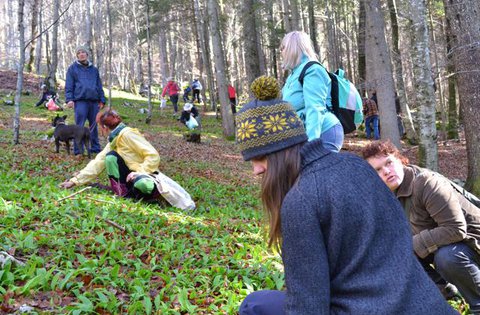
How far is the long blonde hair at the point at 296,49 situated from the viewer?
13.6 feet

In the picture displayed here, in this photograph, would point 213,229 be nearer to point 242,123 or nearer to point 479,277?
point 479,277

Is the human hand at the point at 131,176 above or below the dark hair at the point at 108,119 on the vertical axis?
below

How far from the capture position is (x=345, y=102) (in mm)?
4258

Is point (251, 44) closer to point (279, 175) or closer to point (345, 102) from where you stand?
point (345, 102)

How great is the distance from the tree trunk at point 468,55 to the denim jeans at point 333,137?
4.23 m

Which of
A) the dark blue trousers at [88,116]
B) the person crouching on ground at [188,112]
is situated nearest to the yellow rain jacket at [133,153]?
the dark blue trousers at [88,116]

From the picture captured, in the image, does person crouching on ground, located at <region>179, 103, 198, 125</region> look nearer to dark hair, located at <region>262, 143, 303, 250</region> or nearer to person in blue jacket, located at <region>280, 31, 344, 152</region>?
person in blue jacket, located at <region>280, 31, 344, 152</region>

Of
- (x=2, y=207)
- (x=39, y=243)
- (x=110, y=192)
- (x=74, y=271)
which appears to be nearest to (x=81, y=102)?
(x=110, y=192)

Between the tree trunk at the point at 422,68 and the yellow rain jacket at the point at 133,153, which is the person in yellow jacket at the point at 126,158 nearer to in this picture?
the yellow rain jacket at the point at 133,153

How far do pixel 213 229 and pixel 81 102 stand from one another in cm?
515

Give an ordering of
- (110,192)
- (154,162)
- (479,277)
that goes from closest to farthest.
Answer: (479,277), (154,162), (110,192)

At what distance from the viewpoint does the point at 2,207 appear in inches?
192

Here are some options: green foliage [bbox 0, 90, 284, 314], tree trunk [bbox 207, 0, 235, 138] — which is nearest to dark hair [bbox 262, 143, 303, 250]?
green foliage [bbox 0, 90, 284, 314]

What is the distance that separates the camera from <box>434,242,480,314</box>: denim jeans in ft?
11.0
